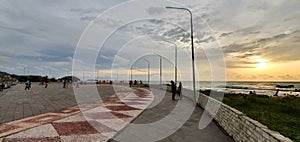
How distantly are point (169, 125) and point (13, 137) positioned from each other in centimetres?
565

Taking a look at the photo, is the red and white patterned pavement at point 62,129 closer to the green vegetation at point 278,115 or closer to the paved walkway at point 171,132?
the paved walkway at point 171,132

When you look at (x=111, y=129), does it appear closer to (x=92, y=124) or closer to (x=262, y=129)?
(x=92, y=124)

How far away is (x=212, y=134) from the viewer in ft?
28.5

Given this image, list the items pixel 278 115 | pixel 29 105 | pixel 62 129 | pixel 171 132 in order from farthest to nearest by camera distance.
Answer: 1. pixel 29 105
2. pixel 278 115
3. pixel 62 129
4. pixel 171 132

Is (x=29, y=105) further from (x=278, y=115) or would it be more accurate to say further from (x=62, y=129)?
(x=278, y=115)

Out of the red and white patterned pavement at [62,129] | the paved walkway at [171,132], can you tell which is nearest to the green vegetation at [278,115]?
the paved walkway at [171,132]

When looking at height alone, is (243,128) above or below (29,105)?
above

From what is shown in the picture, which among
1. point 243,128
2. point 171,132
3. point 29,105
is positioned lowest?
point 171,132

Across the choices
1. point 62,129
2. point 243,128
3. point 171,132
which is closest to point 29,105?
point 62,129

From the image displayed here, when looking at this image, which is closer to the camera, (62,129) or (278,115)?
(62,129)

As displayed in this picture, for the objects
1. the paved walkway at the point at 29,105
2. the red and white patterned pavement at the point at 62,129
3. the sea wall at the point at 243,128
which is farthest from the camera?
the paved walkway at the point at 29,105

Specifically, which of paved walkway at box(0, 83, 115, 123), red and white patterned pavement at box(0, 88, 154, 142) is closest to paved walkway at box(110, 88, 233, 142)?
red and white patterned pavement at box(0, 88, 154, 142)

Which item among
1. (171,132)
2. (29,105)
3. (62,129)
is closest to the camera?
(171,132)

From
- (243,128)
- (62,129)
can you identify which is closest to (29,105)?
(62,129)
